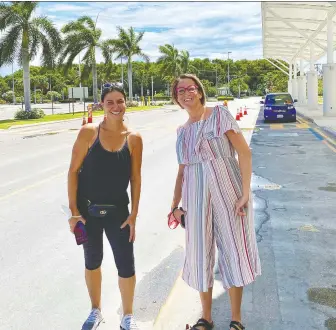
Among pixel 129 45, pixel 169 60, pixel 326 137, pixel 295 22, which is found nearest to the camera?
pixel 326 137

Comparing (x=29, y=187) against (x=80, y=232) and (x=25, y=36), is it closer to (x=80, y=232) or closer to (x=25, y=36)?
(x=80, y=232)

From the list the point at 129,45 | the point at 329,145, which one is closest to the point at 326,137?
the point at 329,145

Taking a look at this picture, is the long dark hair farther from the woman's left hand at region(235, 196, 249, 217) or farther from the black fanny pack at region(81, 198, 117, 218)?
the woman's left hand at region(235, 196, 249, 217)

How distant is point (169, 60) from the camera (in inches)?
2667

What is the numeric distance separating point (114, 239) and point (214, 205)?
0.73 metres

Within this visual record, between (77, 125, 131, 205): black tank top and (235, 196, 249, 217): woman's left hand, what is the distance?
2.50 ft

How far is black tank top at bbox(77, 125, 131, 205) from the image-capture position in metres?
3.03

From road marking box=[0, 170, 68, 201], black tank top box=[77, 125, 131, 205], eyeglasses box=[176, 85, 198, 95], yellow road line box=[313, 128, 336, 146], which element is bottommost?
road marking box=[0, 170, 68, 201]

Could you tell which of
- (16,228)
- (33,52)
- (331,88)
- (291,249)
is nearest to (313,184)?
(291,249)

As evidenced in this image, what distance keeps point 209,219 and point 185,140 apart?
53 cm

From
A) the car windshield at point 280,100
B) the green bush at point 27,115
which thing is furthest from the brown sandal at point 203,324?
the green bush at point 27,115

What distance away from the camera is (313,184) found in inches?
314

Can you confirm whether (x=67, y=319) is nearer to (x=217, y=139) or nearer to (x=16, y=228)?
(x=217, y=139)

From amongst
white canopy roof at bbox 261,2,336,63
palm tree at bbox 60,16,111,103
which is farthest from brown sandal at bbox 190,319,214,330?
palm tree at bbox 60,16,111,103
